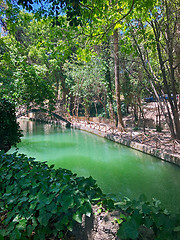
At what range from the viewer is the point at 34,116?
104 ft

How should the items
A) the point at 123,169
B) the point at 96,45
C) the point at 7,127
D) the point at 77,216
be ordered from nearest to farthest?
1. the point at 77,216
2. the point at 7,127
3. the point at 123,169
4. the point at 96,45

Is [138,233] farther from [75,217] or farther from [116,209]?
[75,217]

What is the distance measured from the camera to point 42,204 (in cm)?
214

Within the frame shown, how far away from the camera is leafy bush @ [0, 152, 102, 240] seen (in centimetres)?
201

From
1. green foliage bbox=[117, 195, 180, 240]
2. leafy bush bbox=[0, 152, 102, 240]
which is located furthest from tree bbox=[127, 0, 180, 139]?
green foliage bbox=[117, 195, 180, 240]

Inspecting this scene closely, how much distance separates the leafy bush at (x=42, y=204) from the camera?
6.61 ft

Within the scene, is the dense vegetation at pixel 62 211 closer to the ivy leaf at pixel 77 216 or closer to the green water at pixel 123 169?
the ivy leaf at pixel 77 216

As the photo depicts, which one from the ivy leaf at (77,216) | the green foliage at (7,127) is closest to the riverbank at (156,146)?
the green foliage at (7,127)

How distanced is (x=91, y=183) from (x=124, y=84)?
50.9ft

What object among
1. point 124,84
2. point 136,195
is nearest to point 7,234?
point 136,195

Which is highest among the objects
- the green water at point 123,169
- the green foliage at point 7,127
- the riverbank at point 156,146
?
the green foliage at point 7,127

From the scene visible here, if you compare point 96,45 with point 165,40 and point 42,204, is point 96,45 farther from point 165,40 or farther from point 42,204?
point 42,204

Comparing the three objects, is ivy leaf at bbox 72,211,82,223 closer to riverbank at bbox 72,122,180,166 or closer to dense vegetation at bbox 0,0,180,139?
dense vegetation at bbox 0,0,180,139

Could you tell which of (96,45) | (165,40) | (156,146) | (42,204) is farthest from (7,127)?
(96,45)
